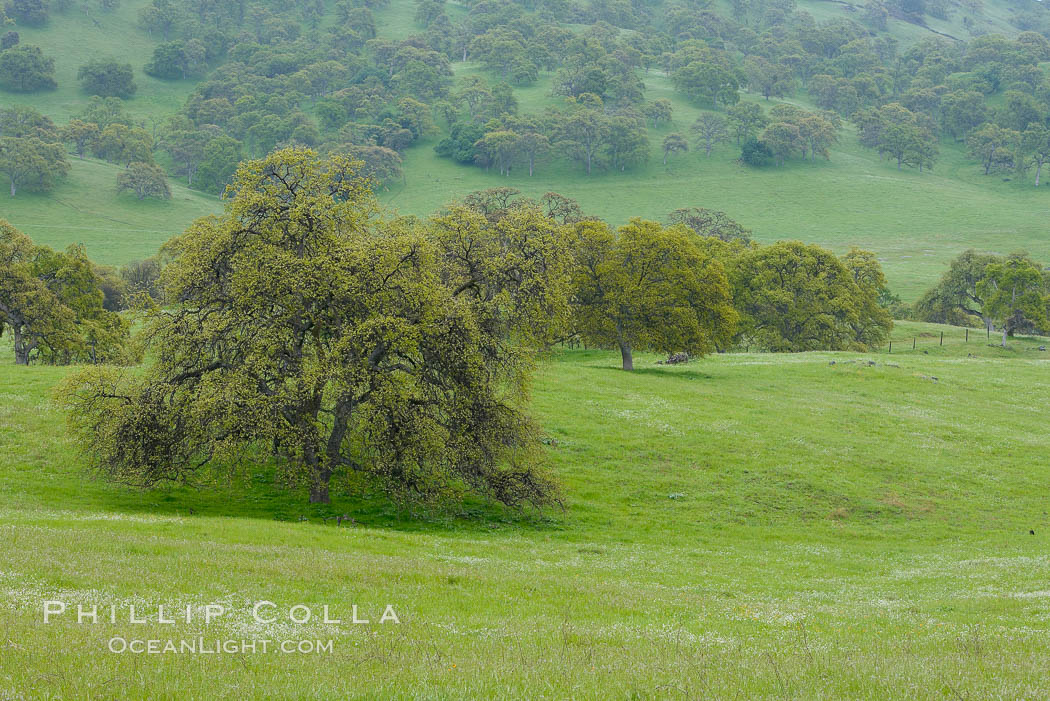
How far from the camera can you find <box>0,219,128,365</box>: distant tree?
183ft

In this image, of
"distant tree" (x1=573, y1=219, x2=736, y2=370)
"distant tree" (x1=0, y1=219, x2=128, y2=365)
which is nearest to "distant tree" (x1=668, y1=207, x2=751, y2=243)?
"distant tree" (x1=573, y1=219, x2=736, y2=370)

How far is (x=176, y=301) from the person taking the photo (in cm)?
3269

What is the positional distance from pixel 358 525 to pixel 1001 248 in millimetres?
173899

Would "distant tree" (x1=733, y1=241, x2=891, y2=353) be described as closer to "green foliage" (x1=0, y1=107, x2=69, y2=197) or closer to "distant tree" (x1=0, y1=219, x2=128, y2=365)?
"distant tree" (x1=0, y1=219, x2=128, y2=365)

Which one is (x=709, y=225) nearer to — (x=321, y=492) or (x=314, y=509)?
(x=321, y=492)

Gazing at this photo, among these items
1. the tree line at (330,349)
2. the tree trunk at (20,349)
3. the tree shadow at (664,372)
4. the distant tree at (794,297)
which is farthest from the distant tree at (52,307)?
the distant tree at (794,297)

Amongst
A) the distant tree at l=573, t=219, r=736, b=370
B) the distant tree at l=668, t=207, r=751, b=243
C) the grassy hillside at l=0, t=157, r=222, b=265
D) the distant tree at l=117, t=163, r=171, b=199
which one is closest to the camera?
the distant tree at l=573, t=219, r=736, b=370

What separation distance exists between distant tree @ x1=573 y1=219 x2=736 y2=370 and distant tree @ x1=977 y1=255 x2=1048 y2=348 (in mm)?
57144

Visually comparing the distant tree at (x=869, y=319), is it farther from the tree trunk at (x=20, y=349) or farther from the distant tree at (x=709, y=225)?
the tree trunk at (x=20, y=349)

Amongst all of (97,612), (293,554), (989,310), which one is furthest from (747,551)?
(989,310)

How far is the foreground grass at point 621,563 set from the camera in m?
10.2

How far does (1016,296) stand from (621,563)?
9914 cm

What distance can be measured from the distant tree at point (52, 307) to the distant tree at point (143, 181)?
126231 millimetres

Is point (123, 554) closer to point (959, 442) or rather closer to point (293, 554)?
point (293, 554)
